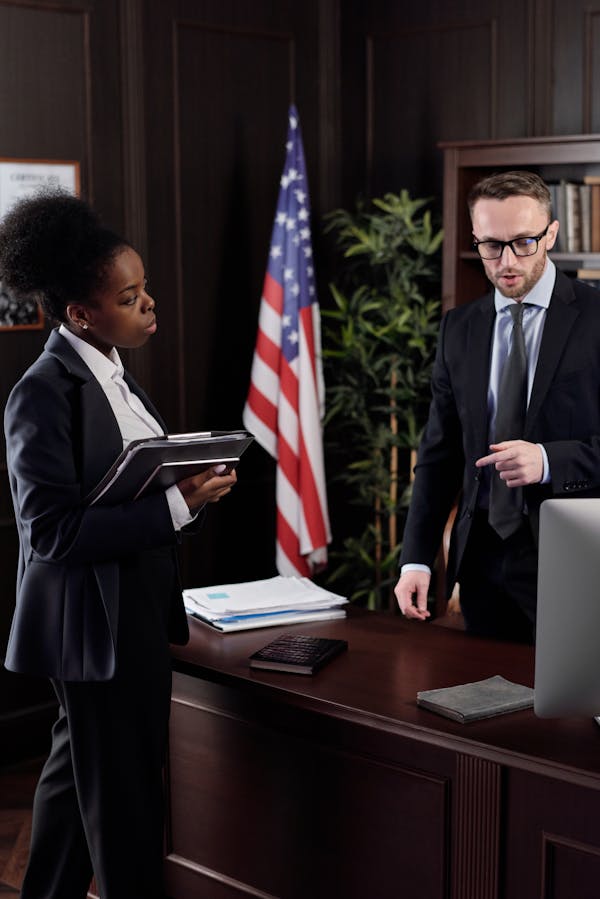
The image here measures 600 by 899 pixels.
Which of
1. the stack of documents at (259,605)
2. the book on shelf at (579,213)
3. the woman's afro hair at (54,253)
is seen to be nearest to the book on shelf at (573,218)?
the book on shelf at (579,213)

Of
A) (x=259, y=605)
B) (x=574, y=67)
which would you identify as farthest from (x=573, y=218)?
(x=259, y=605)

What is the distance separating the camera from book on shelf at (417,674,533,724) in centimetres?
222

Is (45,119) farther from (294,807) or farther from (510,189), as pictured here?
(294,807)

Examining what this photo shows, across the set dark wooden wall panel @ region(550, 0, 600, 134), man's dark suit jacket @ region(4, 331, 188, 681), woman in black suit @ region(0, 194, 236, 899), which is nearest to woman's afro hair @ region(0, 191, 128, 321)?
woman in black suit @ region(0, 194, 236, 899)

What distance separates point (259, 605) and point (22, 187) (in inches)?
79.7

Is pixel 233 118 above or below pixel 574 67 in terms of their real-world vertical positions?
below

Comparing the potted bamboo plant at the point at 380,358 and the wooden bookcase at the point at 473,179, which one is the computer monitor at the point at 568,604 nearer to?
the wooden bookcase at the point at 473,179

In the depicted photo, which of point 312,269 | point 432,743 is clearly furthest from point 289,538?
point 432,743

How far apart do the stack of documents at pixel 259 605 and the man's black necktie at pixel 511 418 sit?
47 cm

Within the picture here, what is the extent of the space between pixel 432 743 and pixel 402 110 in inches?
136

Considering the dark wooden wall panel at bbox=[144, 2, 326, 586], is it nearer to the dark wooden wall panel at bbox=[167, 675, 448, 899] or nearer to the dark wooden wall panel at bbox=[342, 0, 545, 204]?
the dark wooden wall panel at bbox=[342, 0, 545, 204]

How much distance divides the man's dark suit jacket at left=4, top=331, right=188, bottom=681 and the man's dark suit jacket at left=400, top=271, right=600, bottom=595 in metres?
0.78

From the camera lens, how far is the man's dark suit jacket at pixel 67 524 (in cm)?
229

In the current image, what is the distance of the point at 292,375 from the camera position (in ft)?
15.8
